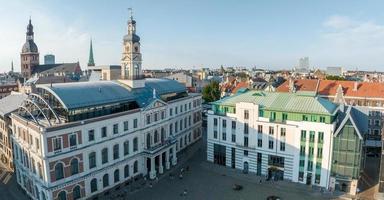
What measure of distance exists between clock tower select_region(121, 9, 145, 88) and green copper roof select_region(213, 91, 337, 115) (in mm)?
19338

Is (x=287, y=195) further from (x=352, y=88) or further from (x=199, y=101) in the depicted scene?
(x=352, y=88)

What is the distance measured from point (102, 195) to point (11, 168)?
93.1 feet

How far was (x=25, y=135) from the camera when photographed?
51250 mm

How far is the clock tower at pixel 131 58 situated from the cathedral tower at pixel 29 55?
10768 centimetres

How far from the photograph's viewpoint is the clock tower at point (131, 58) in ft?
219

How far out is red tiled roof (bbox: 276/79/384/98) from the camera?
84438 millimetres

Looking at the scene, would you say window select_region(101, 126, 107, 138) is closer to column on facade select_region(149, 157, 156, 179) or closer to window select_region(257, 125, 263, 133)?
column on facade select_region(149, 157, 156, 179)

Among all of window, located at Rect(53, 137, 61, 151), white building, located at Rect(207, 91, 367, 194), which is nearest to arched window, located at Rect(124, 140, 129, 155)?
window, located at Rect(53, 137, 61, 151)

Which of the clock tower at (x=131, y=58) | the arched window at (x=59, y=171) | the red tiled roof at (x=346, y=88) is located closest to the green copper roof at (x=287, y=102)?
the clock tower at (x=131, y=58)

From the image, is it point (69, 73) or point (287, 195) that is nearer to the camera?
point (287, 195)

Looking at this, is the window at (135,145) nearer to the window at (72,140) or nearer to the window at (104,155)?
the window at (104,155)

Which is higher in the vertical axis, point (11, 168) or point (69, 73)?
point (69, 73)

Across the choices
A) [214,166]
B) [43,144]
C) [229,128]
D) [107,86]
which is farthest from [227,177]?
[43,144]

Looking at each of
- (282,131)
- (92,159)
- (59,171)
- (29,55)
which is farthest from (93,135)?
(29,55)
